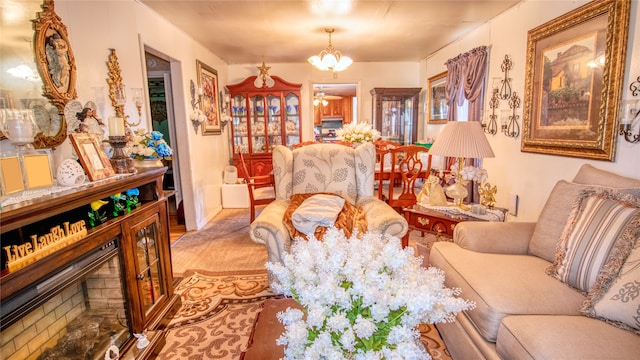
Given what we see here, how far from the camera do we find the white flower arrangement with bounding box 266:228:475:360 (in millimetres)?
703

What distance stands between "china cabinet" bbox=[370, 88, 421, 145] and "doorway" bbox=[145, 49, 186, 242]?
331 cm

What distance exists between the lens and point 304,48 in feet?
14.8

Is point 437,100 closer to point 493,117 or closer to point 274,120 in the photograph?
point 493,117

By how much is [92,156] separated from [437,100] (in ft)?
15.4

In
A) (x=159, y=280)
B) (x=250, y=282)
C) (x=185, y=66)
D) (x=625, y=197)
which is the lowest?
(x=250, y=282)

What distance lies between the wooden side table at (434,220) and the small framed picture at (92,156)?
6.24 ft

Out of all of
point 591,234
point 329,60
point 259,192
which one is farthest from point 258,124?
point 591,234

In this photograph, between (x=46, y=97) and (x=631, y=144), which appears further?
(x=631, y=144)

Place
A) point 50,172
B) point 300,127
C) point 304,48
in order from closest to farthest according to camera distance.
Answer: point 50,172 → point 304,48 → point 300,127

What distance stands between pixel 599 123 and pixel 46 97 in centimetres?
333

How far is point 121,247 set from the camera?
5.20ft

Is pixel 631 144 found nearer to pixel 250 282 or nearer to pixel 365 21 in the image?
pixel 365 21

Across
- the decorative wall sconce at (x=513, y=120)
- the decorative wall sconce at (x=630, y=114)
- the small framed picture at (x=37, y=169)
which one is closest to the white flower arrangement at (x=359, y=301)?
the small framed picture at (x=37, y=169)

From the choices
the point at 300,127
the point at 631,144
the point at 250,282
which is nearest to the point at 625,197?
the point at 631,144
